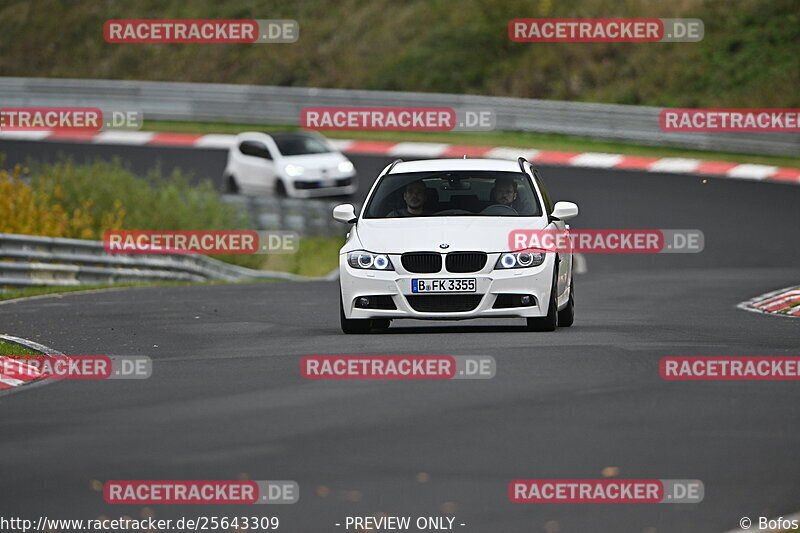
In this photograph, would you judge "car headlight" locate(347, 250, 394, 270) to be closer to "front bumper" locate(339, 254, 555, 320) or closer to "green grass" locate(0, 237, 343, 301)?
"front bumper" locate(339, 254, 555, 320)

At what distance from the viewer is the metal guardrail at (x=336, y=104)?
128 ft

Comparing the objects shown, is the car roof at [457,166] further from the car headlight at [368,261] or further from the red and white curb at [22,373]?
the red and white curb at [22,373]

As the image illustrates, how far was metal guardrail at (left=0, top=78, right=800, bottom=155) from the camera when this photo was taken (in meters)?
39.0

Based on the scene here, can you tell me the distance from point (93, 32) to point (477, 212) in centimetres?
4680

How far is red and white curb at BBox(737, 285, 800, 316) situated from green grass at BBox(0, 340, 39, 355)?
7559 mm

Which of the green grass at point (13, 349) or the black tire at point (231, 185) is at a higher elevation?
the black tire at point (231, 185)

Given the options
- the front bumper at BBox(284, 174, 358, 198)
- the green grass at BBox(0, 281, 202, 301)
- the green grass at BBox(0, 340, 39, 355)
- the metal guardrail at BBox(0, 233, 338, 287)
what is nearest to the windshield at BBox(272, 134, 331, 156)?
the front bumper at BBox(284, 174, 358, 198)

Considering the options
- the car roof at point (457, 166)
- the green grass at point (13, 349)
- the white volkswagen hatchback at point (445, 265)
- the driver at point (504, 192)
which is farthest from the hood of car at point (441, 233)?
the green grass at point (13, 349)

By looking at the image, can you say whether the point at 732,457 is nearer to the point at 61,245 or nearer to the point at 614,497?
the point at 614,497

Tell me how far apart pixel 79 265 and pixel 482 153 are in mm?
16265

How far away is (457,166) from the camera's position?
15.0m

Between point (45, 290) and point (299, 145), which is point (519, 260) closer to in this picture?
point (45, 290)

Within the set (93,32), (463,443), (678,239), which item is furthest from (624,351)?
(93,32)

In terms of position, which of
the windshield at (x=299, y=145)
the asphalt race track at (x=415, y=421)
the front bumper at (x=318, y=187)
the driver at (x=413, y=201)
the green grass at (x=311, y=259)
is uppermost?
the windshield at (x=299, y=145)
